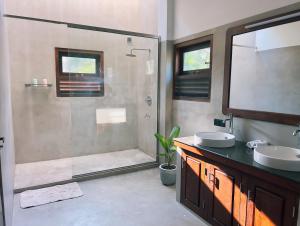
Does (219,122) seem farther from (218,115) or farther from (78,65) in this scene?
(78,65)

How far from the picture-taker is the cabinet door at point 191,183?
7.72 feet

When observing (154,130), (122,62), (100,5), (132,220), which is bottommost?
(132,220)

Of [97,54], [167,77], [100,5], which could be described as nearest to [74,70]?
[97,54]

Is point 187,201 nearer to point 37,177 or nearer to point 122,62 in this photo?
point 37,177

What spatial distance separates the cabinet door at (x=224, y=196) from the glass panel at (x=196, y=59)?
1.53 meters

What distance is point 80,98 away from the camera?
4102 millimetres

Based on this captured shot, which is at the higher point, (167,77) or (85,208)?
(167,77)

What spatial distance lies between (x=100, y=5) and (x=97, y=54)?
101cm

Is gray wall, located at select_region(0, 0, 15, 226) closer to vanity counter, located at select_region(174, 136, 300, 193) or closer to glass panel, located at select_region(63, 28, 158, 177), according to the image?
glass panel, located at select_region(63, 28, 158, 177)

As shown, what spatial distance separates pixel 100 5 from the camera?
4324mm

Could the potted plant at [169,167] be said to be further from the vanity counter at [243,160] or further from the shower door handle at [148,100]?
the shower door handle at [148,100]

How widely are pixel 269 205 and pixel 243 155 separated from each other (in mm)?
464

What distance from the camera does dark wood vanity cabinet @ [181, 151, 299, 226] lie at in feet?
5.17

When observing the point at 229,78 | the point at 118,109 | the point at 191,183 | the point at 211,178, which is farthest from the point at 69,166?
the point at 229,78
